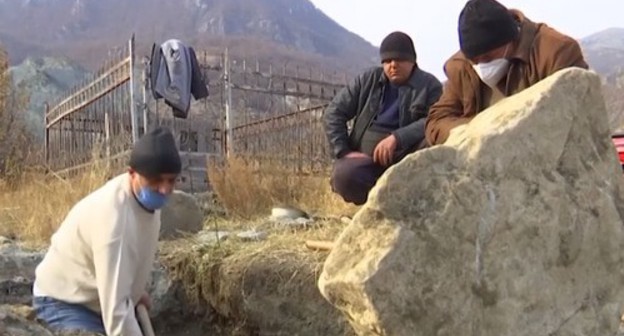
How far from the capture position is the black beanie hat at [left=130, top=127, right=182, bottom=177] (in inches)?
120

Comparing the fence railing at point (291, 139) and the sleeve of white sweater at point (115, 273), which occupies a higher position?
the sleeve of white sweater at point (115, 273)

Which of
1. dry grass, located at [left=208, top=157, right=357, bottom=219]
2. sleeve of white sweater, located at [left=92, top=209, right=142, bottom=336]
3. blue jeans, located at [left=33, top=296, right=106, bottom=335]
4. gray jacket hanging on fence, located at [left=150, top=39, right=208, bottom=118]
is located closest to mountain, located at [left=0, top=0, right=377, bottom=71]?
gray jacket hanging on fence, located at [left=150, top=39, right=208, bottom=118]

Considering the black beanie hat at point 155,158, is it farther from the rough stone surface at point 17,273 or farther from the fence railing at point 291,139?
the fence railing at point 291,139

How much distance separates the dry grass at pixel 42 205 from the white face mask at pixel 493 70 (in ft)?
10.4

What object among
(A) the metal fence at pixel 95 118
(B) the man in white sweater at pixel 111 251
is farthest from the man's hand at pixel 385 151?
(A) the metal fence at pixel 95 118

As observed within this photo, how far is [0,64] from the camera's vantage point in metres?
12.3

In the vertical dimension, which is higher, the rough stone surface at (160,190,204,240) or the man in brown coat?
the man in brown coat

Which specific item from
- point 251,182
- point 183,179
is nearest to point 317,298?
point 251,182

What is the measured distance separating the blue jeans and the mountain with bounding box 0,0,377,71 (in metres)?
47.2

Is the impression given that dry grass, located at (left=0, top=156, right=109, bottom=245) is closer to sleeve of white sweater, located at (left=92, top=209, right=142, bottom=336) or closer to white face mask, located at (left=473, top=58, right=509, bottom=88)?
sleeve of white sweater, located at (left=92, top=209, right=142, bottom=336)

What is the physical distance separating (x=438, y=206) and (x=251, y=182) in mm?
4454

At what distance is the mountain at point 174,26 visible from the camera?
5526 cm

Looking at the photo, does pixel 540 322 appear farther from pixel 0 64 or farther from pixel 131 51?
pixel 0 64

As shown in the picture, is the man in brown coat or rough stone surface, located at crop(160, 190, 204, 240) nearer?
the man in brown coat
